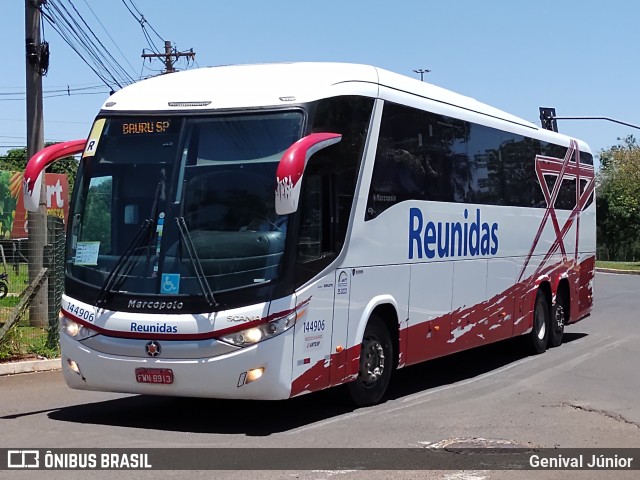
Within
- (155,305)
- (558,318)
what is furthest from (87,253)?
(558,318)

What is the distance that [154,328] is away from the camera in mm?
8602

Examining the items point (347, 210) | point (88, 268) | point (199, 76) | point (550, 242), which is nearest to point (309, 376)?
point (347, 210)

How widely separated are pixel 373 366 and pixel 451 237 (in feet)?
8.51

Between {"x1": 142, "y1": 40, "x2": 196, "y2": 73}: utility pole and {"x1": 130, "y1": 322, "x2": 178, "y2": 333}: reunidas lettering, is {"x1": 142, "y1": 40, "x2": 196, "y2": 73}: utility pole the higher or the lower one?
the higher one

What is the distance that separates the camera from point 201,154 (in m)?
8.91

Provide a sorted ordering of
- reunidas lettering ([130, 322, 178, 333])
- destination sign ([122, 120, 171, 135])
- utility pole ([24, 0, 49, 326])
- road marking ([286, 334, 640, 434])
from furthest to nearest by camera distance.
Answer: utility pole ([24, 0, 49, 326]) < road marking ([286, 334, 640, 434]) < destination sign ([122, 120, 171, 135]) < reunidas lettering ([130, 322, 178, 333])

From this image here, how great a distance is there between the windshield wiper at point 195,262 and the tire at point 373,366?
7.15 ft

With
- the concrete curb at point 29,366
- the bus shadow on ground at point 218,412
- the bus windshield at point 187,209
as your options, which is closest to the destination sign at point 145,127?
the bus windshield at point 187,209

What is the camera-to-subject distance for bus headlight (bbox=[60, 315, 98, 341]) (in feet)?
29.4

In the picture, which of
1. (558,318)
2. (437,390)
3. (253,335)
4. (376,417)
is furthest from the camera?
(558,318)

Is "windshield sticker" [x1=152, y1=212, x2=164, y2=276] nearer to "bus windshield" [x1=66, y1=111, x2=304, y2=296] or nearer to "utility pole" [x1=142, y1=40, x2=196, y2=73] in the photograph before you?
"bus windshield" [x1=66, y1=111, x2=304, y2=296]

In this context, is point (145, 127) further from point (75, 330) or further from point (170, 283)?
point (75, 330)

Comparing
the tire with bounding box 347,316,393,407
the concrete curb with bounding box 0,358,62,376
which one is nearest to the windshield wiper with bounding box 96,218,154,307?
the tire with bounding box 347,316,393,407

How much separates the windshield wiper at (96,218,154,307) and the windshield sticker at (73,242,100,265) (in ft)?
1.01
